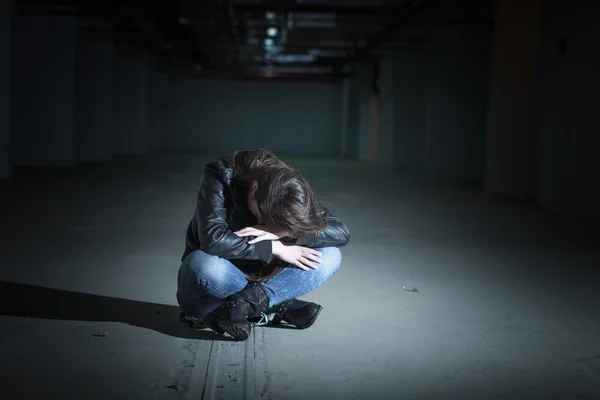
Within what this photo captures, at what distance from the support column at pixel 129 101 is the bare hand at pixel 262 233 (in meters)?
17.5

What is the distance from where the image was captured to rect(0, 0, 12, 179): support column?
10.2 meters

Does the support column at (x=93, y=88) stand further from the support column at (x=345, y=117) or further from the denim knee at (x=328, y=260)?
the denim knee at (x=328, y=260)

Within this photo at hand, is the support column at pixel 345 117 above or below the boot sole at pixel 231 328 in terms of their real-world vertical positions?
above

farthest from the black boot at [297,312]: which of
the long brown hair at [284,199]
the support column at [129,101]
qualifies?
the support column at [129,101]

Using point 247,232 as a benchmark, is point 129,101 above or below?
above

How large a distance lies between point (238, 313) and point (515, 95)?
7783mm

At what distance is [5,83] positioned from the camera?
1031cm

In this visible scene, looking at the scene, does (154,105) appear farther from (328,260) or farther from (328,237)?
(328,237)

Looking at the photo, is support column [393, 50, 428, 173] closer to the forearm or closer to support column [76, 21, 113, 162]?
support column [76, 21, 113, 162]

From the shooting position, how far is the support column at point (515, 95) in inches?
372

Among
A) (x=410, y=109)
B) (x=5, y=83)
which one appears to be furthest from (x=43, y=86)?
(x=410, y=109)

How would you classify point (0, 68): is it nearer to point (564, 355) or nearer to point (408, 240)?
point (408, 240)

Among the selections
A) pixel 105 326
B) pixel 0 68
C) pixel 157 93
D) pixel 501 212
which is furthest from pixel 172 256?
pixel 157 93

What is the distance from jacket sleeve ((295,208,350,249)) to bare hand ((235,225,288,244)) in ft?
0.38
